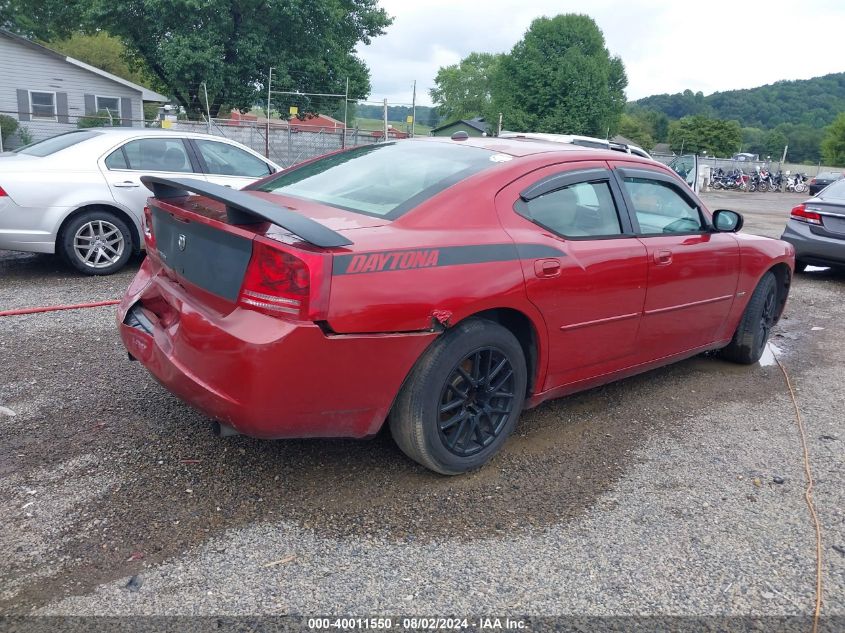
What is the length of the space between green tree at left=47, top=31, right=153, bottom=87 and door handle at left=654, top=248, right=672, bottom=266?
40.2m

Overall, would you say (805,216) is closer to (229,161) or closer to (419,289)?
(229,161)

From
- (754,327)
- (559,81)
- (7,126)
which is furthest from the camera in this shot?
(559,81)

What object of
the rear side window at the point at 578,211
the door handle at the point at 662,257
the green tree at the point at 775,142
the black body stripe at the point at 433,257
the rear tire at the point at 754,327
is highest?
the green tree at the point at 775,142

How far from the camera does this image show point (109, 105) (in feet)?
96.8

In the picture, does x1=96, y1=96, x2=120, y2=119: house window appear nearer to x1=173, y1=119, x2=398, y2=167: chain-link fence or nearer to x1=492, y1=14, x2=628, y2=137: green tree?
x1=173, y1=119, x2=398, y2=167: chain-link fence

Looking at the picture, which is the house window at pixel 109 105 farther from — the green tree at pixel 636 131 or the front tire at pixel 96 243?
the green tree at pixel 636 131

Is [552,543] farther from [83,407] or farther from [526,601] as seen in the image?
[83,407]

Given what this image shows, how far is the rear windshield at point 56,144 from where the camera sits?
6.66 metres

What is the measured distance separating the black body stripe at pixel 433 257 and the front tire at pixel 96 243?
491 centimetres

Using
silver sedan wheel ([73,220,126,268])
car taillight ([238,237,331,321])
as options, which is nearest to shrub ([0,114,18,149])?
silver sedan wheel ([73,220,126,268])

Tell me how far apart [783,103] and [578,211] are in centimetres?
11698

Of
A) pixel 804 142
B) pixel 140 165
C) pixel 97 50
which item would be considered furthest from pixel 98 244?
pixel 804 142

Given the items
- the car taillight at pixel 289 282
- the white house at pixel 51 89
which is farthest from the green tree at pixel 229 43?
the car taillight at pixel 289 282

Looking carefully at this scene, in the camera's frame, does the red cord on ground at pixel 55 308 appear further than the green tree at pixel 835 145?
No
